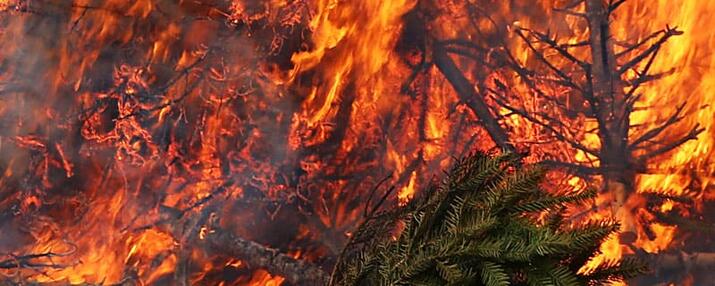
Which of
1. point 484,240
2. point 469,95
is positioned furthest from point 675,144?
point 484,240

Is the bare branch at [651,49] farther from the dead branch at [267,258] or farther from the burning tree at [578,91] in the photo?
the dead branch at [267,258]

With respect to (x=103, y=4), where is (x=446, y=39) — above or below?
above

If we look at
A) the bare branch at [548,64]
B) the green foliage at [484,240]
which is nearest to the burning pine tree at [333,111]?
the bare branch at [548,64]

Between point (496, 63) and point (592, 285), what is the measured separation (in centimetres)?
56

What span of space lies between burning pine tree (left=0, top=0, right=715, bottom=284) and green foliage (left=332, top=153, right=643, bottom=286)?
12.6 inches

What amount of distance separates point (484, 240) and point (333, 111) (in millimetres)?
558

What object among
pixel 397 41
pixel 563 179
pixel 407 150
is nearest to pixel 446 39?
pixel 397 41

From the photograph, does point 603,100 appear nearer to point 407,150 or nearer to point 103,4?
point 407,150

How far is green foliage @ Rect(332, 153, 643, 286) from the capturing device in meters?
1.02

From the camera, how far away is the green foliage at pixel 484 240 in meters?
1.02

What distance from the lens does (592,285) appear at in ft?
3.62

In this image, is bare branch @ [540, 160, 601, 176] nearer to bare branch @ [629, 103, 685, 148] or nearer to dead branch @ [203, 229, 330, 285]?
bare branch @ [629, 103, 685, 148]

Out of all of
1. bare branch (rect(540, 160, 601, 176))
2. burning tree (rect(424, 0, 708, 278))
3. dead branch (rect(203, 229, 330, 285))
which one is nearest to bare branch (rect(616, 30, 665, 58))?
burning tree (rect(424, 0, 708, 278))

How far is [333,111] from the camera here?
4.96 feet
